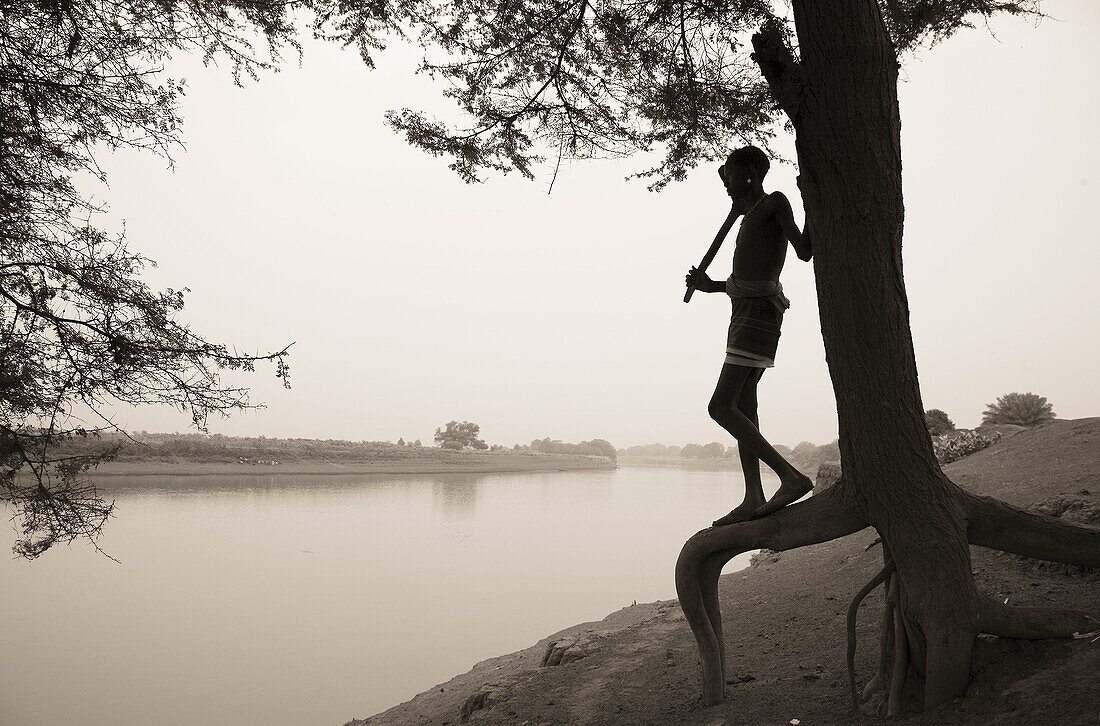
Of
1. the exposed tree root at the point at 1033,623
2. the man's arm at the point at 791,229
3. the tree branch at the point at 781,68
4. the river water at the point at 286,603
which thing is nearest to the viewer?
the exposed tree root at the point at 1033,623

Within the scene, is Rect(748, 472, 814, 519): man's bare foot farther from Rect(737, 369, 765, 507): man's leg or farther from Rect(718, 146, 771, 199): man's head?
Rect(718, 146, 771, 199): man's head

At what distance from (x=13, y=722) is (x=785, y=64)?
10085 mm

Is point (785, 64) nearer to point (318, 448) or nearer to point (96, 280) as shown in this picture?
point (96, 280)

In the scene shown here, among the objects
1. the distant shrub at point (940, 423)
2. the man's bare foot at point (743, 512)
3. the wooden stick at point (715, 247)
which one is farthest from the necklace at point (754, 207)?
the distant shrub at point (940, 423)

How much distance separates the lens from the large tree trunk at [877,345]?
2.92 meters

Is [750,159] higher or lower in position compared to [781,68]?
lower

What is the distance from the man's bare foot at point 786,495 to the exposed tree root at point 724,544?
A: 4 cm

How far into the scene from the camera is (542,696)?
4668 mm

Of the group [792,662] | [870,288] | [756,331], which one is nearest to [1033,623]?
[792,662]

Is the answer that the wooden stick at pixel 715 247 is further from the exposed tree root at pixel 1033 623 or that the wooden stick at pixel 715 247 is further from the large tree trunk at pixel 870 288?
the exposed tree root at pixel 1033 623

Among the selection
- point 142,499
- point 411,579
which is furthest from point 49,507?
point 142,499

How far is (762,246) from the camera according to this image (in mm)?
3521

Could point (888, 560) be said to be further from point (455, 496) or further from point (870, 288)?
point (455, 496)

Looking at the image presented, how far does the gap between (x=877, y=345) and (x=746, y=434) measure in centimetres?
88
